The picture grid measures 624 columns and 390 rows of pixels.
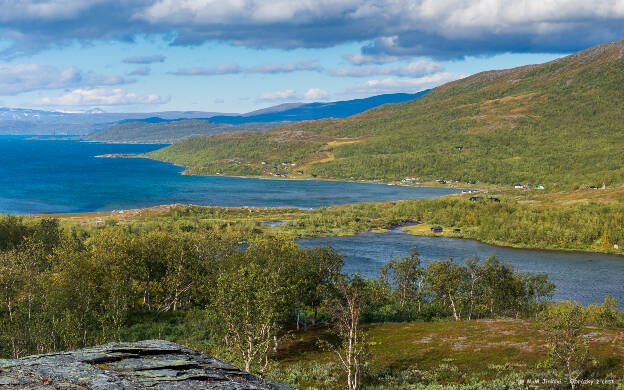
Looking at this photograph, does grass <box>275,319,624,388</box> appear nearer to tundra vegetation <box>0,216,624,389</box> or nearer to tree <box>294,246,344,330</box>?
tundra vegetation <box>0,216,624,389</box>

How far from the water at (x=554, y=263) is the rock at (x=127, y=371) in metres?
124

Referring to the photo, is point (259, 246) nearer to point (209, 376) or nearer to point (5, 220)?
point (209, 376)

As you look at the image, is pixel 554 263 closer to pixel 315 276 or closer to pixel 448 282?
pixel 448 282

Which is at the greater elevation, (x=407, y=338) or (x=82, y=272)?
(x=82, y=272)

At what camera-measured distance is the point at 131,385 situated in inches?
794

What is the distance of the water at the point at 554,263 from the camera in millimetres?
135000

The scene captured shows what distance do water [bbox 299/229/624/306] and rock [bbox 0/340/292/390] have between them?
12398cm

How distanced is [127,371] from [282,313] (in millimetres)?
47793

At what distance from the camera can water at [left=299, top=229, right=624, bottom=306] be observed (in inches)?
5315

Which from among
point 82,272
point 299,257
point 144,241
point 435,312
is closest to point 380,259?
point 435,312

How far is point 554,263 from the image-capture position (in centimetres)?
17088

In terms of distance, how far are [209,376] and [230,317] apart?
28.3 metres

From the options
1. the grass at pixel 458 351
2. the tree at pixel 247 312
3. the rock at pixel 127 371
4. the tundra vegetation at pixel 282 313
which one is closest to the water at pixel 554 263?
the tundra vegetation at pixel 282 313

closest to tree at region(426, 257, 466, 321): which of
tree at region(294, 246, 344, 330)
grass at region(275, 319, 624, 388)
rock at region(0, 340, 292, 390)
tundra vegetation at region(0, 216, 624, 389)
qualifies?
tundra vegetation at region(0, 216, 624, 389)
